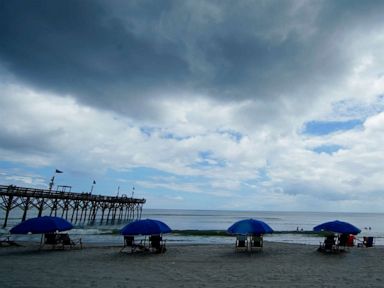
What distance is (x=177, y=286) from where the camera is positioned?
10.0m

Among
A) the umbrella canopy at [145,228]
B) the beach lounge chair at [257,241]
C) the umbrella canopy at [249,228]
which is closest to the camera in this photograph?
the umbrella canopy at [145,228]

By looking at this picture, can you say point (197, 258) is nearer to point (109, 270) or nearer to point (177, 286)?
point (109, 270)

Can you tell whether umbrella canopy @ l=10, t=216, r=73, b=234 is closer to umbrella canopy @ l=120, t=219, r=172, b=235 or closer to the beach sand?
the beach sand

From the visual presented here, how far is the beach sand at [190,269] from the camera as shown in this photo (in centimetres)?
1059

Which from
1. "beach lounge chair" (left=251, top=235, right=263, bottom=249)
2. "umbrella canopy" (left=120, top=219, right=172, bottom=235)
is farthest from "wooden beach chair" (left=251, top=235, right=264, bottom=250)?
"umbrella canopy" (left=120, top=219, right=172, bottom=235)

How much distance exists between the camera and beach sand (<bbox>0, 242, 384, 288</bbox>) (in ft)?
34.7

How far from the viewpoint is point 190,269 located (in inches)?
516

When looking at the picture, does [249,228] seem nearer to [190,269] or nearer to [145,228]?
[145,228]

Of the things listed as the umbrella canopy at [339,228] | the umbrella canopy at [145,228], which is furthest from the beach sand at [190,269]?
the umbrella canopy at [339,228]

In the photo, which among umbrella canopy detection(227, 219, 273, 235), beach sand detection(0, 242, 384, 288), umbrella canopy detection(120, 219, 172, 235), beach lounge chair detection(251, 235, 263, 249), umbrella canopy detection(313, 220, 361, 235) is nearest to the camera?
beach sand detection(0, 242, 384, 288)

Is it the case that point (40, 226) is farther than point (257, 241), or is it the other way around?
point (257, 241)

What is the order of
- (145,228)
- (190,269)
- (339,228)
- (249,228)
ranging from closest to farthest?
(190,269) → (145,228) → (249,228) → (339,228)

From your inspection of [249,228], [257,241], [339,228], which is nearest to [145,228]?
[249,228]

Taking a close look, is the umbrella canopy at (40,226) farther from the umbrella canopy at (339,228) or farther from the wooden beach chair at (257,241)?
the umbrella canopy at (339,228)
